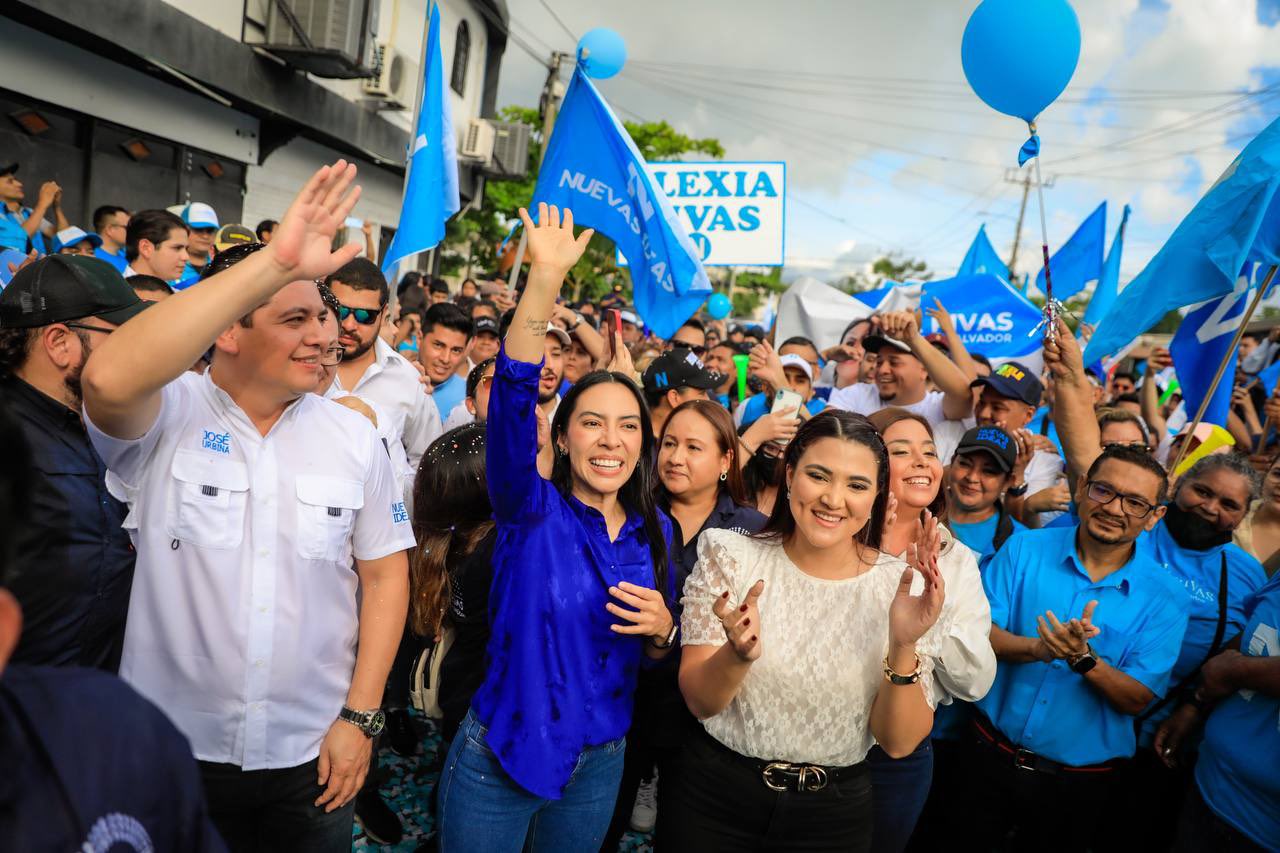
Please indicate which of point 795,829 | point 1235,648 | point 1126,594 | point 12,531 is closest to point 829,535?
point 795,829

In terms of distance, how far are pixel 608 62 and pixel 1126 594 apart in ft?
17.2

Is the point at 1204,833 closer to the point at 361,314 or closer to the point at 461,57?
the point at 361,314

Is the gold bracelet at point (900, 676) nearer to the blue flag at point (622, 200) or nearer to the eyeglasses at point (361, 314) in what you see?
the eyeglasses at point (361, 314)

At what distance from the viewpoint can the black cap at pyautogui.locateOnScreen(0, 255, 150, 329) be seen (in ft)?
7.04

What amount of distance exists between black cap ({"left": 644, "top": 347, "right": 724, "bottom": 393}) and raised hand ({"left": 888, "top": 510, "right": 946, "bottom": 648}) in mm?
2190

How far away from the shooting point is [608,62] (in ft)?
20.9

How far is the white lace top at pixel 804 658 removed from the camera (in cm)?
228

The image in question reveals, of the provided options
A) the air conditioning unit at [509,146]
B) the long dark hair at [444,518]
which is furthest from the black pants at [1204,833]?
the air conditioning unit at [509,146]

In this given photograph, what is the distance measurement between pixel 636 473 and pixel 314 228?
1.27 metres

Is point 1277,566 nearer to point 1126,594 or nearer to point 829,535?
point 1126,594

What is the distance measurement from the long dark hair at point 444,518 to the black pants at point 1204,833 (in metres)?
2.77

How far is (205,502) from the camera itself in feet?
6.38

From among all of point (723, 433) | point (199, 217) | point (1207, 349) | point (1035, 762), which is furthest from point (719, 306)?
point (1035, 762)

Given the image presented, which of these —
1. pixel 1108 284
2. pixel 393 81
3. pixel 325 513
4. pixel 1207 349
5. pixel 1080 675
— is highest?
pixel 393 81
